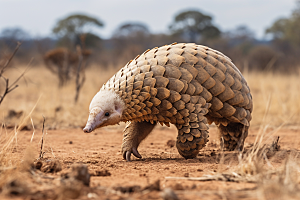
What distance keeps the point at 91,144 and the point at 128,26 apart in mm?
A: 36352

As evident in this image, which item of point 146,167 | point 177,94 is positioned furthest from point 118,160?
point 177,94

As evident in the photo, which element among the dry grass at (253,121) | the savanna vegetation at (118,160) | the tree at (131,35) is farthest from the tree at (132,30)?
the savanna vegetation at (118,160)

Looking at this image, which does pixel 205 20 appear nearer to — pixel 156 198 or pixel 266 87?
pixel 266 87

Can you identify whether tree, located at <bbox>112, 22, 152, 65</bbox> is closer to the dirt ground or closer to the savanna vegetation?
the savanna vegetation


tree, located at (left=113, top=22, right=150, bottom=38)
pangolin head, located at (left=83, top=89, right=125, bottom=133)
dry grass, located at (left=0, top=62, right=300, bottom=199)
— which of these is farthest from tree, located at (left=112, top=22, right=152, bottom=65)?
pangolin head, located at (left=83, top=89, right=125, bottom=133)

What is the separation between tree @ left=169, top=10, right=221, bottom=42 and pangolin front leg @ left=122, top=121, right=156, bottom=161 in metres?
29.4

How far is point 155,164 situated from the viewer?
357cm

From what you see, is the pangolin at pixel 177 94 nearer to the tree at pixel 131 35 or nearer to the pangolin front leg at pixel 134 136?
the pangolin front leg at pixel 134 136

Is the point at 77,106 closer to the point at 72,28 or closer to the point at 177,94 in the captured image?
the point at 177,94

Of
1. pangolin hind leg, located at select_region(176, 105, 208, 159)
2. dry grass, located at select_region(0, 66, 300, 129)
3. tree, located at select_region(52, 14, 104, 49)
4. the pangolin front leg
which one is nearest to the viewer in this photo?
pangolin hind leg, located at select_region(176, 105, 208, 159)

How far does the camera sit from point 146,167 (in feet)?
11.1

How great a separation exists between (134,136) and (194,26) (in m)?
31.1

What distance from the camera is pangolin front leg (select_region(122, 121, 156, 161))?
13.2 ft

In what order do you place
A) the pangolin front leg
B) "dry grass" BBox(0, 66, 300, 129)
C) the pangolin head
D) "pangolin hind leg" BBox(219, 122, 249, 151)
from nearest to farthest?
1. the pangolin head
2. the pangolin front leg
3. "pangolin hind leg" BBox(219, 122, 249, 151)
4. "dry grass" BBox(0, 66, 300, 129)
